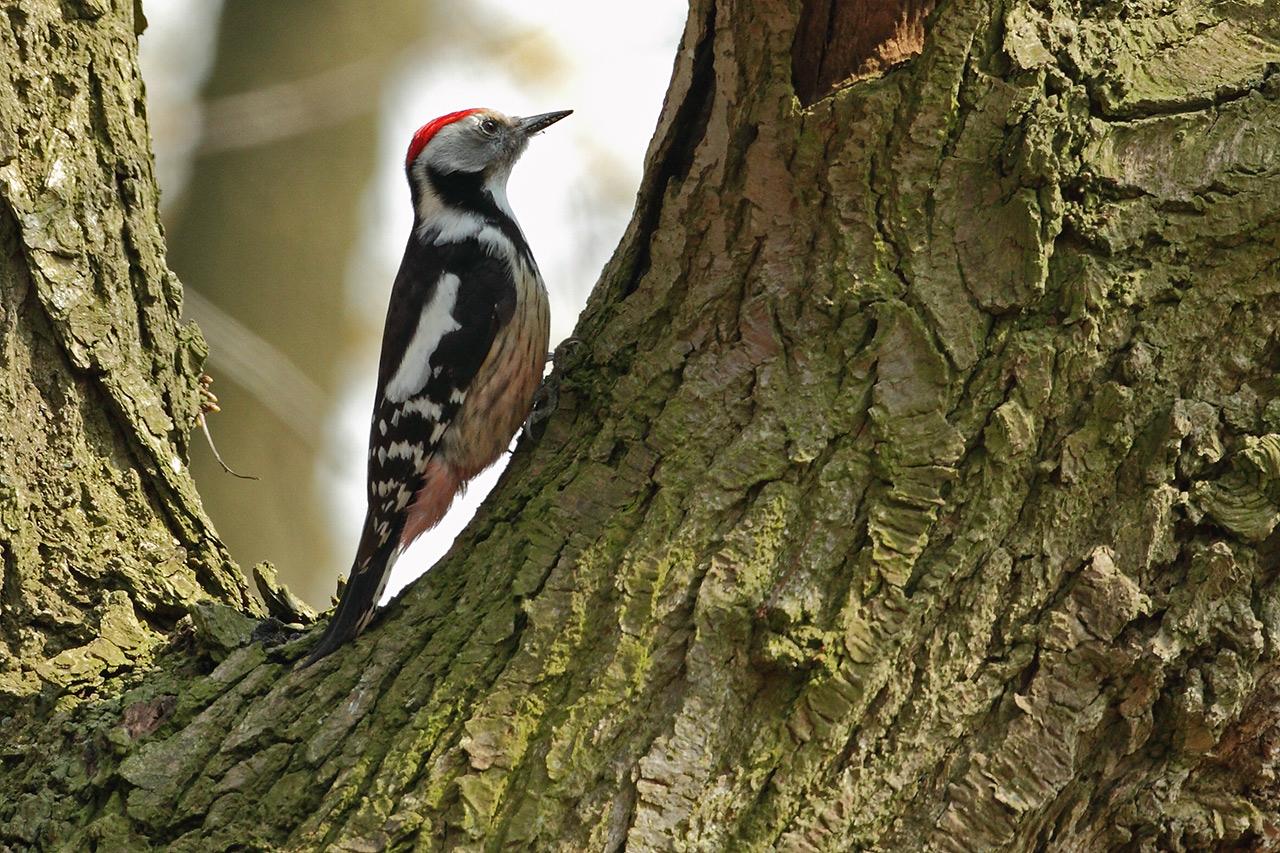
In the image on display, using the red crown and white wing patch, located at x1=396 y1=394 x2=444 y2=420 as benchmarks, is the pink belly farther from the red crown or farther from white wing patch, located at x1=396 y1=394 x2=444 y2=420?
the red crown

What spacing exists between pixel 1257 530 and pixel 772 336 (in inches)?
37.3

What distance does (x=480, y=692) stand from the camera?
2.26 m

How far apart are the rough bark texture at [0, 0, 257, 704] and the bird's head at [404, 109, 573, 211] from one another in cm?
189

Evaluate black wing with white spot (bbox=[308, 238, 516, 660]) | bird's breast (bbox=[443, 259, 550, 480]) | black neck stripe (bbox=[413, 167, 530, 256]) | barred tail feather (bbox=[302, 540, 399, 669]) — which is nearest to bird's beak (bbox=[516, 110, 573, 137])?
black neck stripe (bbox=[413, 167, 530, 256])

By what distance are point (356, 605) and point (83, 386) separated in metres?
0.92

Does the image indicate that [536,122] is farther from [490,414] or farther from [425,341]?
[490,414]

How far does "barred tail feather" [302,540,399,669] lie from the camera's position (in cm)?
267

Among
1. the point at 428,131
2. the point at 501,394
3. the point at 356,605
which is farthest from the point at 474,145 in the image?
the point at 356,605

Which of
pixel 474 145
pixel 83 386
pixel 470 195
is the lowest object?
pixel 83 386

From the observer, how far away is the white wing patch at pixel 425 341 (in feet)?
13.7

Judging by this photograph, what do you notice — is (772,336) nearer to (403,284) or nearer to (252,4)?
(403,284)

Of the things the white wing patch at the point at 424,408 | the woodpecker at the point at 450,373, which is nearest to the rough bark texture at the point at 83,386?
the woodpecker at the point at 450,373

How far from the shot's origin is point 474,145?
5145 millimetres

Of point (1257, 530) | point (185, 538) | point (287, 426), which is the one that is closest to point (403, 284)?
point (185, 538)
